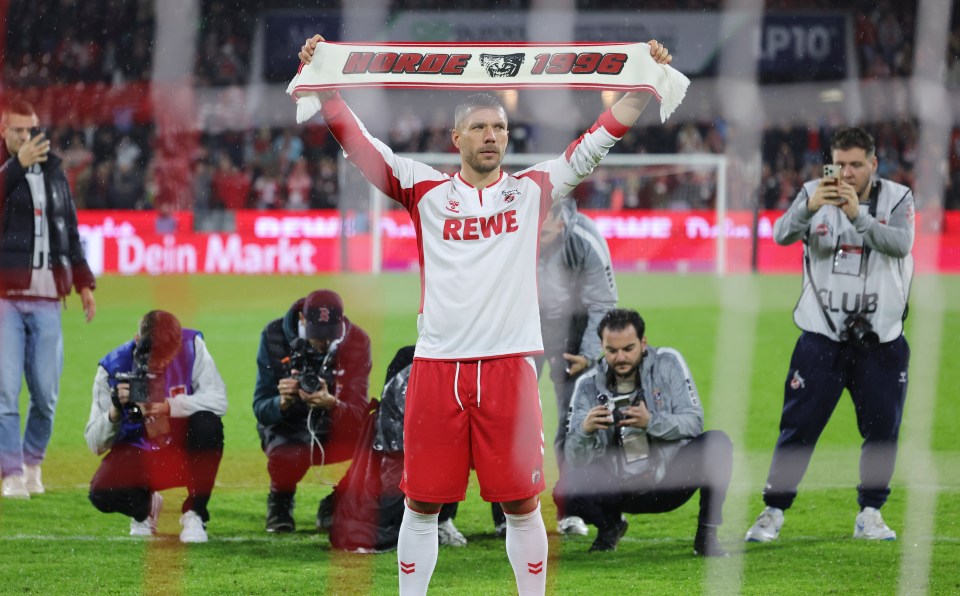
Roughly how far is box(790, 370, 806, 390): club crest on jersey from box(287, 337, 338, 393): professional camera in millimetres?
1810

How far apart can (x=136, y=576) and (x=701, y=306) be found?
948 centimetres

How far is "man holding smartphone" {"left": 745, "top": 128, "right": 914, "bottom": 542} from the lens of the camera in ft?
15.2

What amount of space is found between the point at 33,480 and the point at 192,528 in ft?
4.42

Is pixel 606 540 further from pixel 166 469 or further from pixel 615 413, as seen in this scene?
pixel 166 469

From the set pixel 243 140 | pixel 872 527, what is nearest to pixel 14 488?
pixel 872 527

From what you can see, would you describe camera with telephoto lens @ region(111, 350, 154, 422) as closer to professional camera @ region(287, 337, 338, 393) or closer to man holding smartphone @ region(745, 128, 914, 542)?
professional camera @ region(287, 337, 338, 393)

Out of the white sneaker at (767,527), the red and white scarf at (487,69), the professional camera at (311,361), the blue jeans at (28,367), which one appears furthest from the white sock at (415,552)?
the blue jeans at (28,367)

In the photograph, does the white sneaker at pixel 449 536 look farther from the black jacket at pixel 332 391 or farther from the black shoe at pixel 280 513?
the black shoe at pixel 280 513

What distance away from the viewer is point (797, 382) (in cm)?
486

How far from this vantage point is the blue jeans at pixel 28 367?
5.46 meters

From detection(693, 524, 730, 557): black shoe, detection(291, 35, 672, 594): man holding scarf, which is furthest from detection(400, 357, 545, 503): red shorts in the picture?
detection(693, 524, 730, 557): black shoe

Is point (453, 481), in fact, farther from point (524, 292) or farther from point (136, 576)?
point (136, 576)

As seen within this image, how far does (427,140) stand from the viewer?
16.8 meters

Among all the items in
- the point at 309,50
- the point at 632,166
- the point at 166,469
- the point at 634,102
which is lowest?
the point at 166,469
